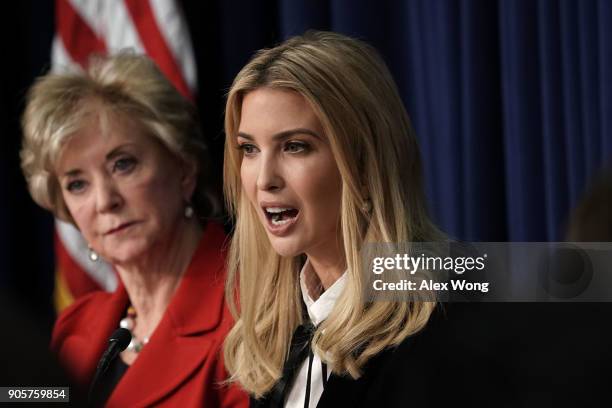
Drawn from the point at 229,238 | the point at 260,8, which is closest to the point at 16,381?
the point at 229,238

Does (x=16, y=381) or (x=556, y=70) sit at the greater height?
(x=556, y=70)

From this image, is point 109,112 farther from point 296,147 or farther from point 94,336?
point 296,147

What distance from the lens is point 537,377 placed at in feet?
4.68

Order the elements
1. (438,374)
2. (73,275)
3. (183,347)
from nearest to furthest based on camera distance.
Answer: (438,374)
(183,347)
(73,275)

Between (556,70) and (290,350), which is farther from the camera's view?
(556,70)

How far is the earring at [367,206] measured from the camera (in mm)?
1735

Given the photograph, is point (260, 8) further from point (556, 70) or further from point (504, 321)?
point (504, 321)

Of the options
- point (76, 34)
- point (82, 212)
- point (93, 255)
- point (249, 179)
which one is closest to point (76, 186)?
point (82, 212)

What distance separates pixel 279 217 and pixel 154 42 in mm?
1034

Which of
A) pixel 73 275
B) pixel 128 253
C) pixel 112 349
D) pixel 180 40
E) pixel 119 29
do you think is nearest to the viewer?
pixel 112 349

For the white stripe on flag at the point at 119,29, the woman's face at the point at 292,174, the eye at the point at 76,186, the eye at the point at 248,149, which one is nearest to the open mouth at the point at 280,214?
the woman's face at the point at 292,174

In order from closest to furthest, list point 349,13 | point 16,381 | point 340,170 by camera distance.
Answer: point 16,381 < point 340,170 < point 349,13

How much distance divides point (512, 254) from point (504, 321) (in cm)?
13

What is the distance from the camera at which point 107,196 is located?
229cm
